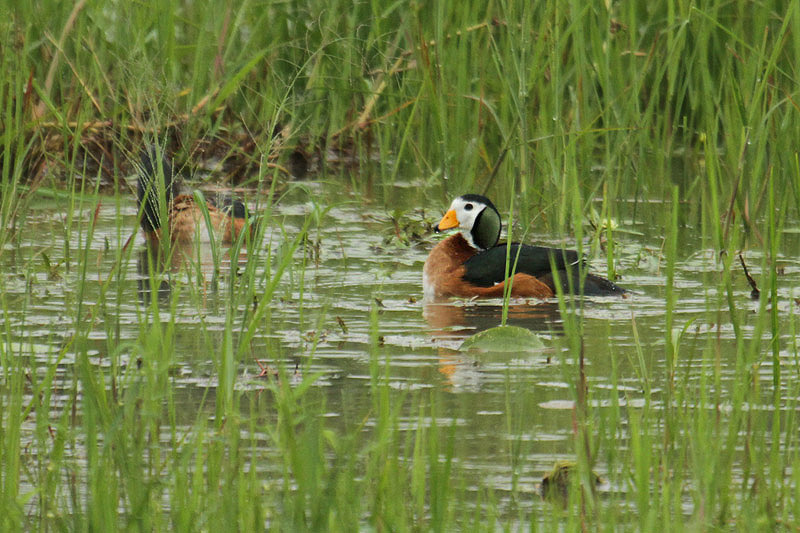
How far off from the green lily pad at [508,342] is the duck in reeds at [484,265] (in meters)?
1.14

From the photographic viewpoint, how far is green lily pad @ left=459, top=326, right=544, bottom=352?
236 inches

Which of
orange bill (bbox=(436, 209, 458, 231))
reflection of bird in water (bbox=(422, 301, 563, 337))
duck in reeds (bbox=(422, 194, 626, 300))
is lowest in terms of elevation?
reflection of bird in water (bbox=(422, 301, 563, 337))

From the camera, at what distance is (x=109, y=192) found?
32.8ft

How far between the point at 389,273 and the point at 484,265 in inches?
20.1

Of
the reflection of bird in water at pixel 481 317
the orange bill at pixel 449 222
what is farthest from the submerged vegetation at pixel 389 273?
the orange bill at pixel 449 222

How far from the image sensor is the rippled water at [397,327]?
4774 millimetres

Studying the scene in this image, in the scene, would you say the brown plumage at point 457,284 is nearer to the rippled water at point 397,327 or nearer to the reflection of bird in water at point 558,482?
the rippled water at point 397,327

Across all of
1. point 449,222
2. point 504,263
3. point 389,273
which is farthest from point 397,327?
point 449,222

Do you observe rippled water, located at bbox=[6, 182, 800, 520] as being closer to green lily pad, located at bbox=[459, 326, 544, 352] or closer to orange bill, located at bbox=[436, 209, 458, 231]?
green lily pad, located at bbox=[459, 326, 544, 352]

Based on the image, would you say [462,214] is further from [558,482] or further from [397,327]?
[558,482]

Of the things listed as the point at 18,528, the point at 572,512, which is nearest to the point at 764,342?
the point at 572,512

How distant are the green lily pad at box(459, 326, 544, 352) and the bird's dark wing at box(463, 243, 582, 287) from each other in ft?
4.61

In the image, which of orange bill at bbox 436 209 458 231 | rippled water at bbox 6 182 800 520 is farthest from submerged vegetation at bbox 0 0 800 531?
orange bill at bbox 436 209 458 231

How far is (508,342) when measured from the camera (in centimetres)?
602
